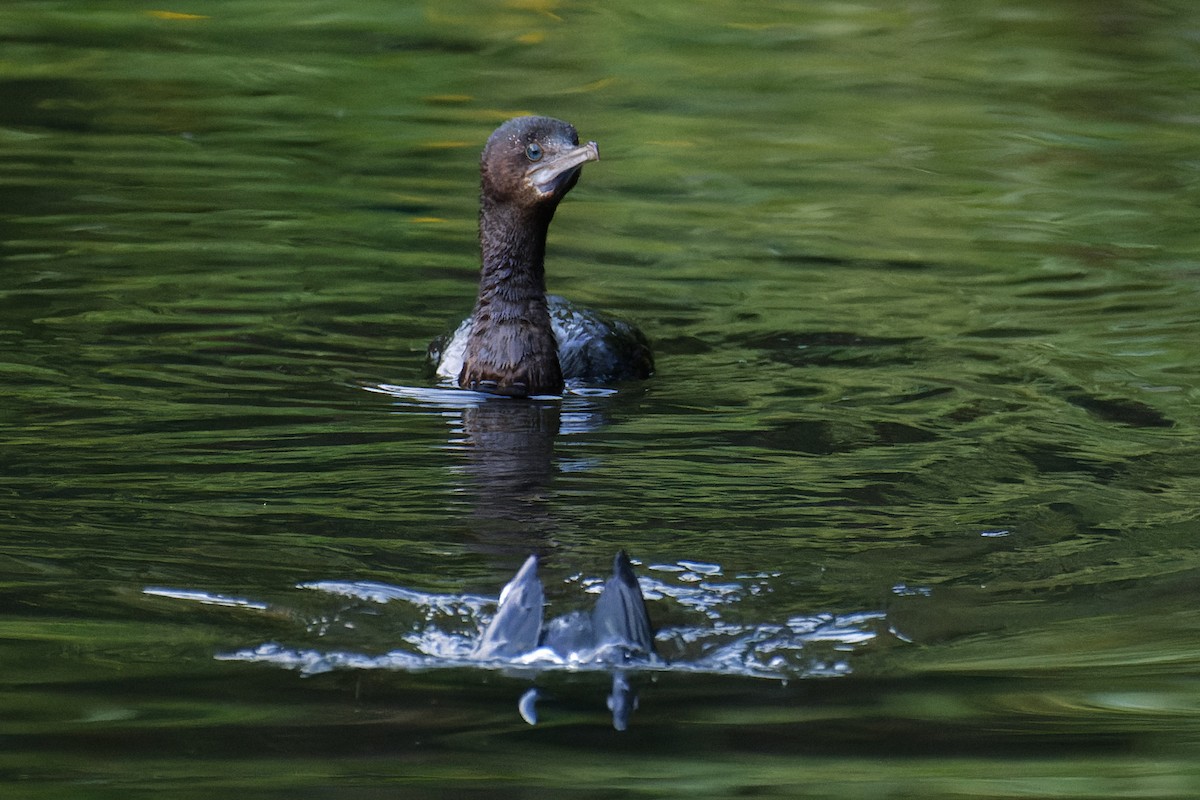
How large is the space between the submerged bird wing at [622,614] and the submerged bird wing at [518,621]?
0.52 feet

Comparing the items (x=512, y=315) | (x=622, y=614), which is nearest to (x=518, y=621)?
(x=622, y=614)

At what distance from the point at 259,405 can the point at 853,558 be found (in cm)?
286

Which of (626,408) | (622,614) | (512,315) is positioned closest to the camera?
(622,614)

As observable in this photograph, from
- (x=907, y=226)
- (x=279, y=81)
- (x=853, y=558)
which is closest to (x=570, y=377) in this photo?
(x=853, y=558)

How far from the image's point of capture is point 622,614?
190 inches

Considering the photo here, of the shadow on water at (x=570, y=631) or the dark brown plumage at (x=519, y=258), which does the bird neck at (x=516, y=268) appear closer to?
the dark brown plumage at (x=519, y=258)

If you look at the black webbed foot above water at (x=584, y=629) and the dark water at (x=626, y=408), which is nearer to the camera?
the dark water at (x=626, y=408)

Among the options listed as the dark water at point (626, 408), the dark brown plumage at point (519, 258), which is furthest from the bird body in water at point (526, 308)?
the dark water at point (626, 408)

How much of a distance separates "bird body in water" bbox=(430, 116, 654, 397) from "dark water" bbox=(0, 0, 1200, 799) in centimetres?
25

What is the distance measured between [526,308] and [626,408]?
75 centimetres

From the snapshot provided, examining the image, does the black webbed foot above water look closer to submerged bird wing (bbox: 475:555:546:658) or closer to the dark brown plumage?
submerged bird wing (bbox: 475:555:546:658)

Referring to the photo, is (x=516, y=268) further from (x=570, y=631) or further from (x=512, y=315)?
(x=570, y=631)

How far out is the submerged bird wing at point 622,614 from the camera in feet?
→ 15.8

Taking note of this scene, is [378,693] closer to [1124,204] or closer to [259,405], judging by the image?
[259,405]
